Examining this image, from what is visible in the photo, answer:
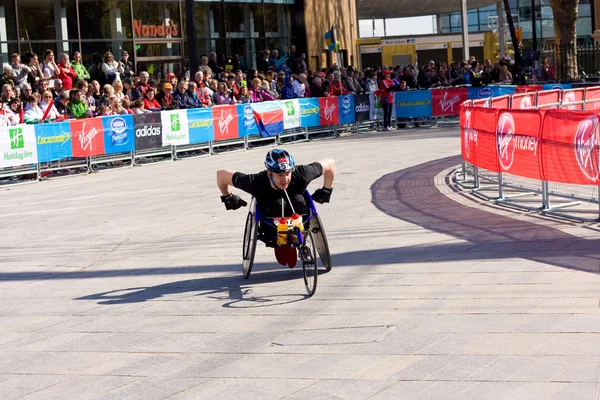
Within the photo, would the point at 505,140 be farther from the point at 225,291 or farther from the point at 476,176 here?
the point at 225,291

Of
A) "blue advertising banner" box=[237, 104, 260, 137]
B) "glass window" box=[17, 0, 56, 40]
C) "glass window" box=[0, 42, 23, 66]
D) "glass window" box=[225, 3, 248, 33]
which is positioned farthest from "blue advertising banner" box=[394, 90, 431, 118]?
"glass window" box=[0, 42, 23, 66]

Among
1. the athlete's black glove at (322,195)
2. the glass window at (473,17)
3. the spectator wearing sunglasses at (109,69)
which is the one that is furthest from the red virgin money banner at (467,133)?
the glass window at (473,17)

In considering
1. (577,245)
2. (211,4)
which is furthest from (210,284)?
(211,4)

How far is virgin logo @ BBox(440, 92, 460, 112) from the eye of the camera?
109 feet

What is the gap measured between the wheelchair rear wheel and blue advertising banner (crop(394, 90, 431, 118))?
23.5 meters

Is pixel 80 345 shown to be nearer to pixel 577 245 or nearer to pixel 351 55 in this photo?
pixel 577 245

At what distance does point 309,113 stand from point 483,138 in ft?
48.5

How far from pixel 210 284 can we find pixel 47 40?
70.0ft

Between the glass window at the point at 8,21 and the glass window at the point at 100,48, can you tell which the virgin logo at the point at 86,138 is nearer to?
the glass window at the point at 8,21

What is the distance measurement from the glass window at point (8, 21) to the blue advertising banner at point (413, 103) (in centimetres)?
1247

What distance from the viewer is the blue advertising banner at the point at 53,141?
2119cm

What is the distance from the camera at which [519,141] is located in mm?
13703

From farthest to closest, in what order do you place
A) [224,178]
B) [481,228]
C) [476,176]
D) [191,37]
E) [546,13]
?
[546,13]
[191,37]
[476,176]
[481,228]
[224,178]

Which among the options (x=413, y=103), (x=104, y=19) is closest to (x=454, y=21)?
(x=413, y=103)
